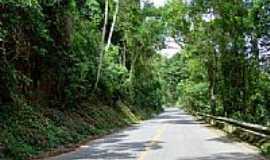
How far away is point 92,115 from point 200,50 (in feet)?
30.8

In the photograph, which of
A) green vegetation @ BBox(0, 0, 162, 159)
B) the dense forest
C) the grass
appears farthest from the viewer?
the dense forest

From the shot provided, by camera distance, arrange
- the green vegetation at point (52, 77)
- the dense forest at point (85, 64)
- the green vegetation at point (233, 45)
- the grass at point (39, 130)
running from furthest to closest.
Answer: the green vegetation at point (233, 45), the dense forest at point (85, 64), the green vegetation at point (52, 77), the grass at point (39, 130)

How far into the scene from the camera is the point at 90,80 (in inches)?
1582

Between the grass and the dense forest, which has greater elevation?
the dense forest

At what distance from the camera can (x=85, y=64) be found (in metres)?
34.3

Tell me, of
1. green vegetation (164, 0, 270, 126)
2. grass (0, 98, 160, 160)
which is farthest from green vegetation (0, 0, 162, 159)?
green vegetation (164, 0, 270, 126)

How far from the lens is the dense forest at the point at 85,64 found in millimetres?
20734

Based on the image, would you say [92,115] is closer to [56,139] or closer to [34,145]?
[56,139]

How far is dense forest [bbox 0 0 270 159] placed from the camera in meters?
20.7

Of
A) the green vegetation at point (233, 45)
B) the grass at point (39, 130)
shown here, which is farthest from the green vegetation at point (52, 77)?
the green vegetation at point (233, 45)

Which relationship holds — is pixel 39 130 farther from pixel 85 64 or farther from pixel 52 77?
pixel 85 64

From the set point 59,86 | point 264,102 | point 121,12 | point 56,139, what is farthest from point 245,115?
point 121,12

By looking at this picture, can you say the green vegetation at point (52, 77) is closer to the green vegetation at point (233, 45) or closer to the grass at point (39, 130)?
the grass at point (39, 130)

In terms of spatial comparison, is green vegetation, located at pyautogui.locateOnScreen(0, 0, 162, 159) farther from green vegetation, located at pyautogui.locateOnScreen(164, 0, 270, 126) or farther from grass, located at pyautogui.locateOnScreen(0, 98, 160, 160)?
green vegetation, located at pyautogui.locateOnScreen(164, 0, 270, 126)
